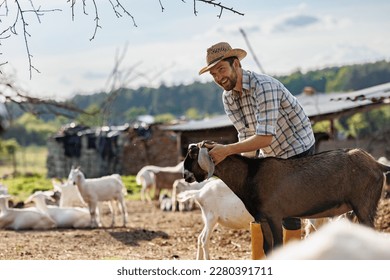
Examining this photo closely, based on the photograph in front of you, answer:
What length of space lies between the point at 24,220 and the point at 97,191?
1088mm

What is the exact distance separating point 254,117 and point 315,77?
32.4 feet

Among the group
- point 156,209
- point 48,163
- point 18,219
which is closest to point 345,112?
point 156,209

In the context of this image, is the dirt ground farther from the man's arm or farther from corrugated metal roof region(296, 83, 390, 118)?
corrugated metal roof region(296, 83, 390, 118)

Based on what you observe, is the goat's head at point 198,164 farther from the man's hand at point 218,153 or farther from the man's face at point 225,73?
the man's face at point 225,73

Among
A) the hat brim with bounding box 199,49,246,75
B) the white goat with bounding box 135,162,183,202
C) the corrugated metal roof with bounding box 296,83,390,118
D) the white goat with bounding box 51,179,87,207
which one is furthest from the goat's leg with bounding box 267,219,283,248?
the white goat with bounding box 135,162,183,202

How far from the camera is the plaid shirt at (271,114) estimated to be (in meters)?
4.75

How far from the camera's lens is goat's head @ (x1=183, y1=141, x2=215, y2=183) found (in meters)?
4.72

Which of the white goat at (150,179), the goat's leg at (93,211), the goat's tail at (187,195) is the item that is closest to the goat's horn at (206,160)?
the goat's tail at (187,195)

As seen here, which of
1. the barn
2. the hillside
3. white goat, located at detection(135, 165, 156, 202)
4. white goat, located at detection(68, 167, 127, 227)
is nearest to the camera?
white goat, located at detection(68, 167, 127, 227)

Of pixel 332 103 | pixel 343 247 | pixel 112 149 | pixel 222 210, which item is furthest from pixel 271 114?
pixel 112 149

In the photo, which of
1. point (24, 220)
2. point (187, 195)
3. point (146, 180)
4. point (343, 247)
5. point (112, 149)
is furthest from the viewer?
point (112, 149)

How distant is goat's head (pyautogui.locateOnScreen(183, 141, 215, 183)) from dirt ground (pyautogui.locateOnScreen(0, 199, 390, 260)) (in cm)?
212

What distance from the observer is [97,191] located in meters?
10.7

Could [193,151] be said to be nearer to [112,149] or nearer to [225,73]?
[225,73]
